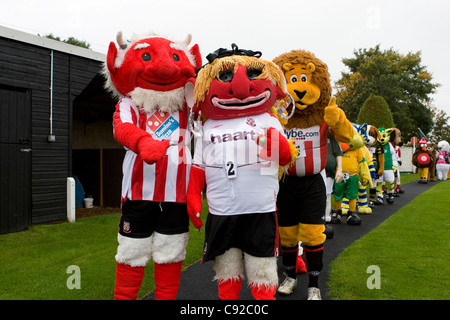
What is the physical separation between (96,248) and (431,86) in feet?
105

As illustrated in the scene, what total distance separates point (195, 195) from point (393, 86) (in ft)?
91.2

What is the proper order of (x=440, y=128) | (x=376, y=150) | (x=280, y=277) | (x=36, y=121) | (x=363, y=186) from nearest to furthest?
(x=280, y=277) < (x=36, y=121) < (x=363, y=186) < (x=376, y=150) < (x=440, y=128)

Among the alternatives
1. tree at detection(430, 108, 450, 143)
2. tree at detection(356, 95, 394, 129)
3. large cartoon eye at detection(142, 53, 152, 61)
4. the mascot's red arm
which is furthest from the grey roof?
tree at detection(430, 108, 450, 143)

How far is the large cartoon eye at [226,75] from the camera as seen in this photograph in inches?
96.6

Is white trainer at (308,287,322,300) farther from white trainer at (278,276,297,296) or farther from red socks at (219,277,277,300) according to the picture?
red socks at (219,277,277,300)

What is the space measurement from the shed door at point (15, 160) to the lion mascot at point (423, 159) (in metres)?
16.1

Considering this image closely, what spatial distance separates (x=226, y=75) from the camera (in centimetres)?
247

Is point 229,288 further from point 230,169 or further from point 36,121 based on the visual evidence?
point 36,121

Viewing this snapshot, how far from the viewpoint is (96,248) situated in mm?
5242

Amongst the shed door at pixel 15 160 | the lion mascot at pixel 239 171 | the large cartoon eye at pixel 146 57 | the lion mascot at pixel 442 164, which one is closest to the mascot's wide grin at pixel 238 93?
the lion mascot at pixel 239 171

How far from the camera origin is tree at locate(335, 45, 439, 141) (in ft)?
85.6

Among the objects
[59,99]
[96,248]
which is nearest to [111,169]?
[59,99]

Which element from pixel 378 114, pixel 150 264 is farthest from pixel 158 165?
→ pixel 378 114
